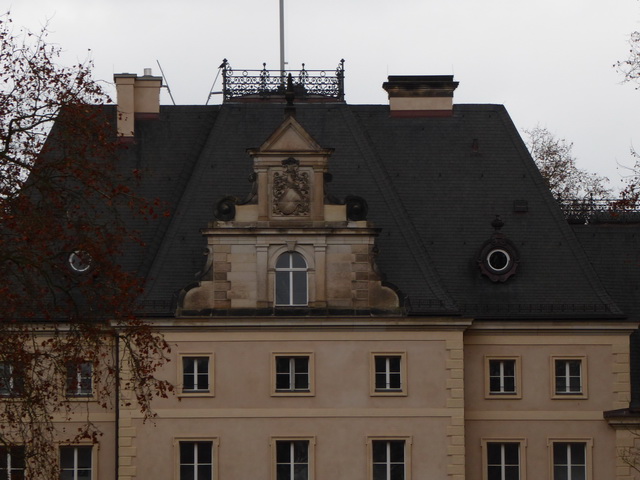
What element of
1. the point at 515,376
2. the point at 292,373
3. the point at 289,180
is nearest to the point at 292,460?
the point at 292,373

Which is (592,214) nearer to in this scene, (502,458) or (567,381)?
(567,381)

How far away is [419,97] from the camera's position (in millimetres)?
63156

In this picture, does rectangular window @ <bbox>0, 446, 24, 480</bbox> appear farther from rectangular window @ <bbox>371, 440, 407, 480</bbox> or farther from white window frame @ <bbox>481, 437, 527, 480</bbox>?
white window frame @ <bbox>481, 437, 527, 480</bbox>

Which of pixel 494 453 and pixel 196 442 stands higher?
pixel 196 442

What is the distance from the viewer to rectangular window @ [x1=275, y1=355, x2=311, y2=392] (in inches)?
2199

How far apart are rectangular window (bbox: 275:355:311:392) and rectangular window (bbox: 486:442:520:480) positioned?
6025 millimetres

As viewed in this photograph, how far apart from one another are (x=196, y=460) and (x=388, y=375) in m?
6.21

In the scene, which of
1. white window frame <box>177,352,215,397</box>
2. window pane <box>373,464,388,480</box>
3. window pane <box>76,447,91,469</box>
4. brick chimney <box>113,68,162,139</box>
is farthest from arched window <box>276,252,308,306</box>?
brick chimney <box>113,68,162,139</box>

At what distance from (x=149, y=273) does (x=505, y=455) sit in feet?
39.7

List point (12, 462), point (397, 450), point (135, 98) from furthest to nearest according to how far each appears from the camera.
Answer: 1. point (135, 98)
2. point (397, 450)
3. point (12, 462)

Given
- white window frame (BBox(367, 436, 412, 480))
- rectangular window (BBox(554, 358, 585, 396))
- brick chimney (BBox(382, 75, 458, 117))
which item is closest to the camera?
white window frame (BBox(367, 436, 412, 480))

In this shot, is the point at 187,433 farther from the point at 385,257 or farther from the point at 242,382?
the point at 385,257

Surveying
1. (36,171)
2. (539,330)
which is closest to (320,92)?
(539,330)

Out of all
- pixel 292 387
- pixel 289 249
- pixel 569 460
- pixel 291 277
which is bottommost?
pixel 569 460
